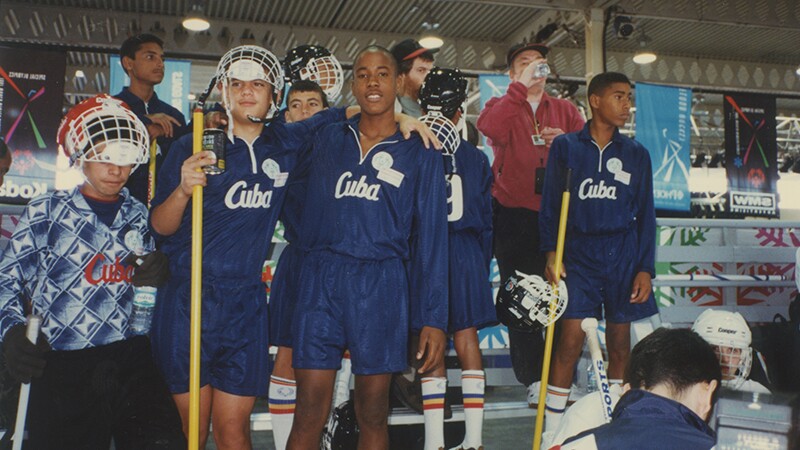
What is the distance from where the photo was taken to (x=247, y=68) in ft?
9.07

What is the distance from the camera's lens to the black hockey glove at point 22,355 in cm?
241

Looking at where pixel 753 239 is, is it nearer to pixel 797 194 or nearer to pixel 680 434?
pixel 680 434

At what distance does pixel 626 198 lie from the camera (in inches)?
155

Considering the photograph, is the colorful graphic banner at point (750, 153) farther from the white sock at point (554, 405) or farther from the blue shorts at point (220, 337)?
the blue shorts at point (220, 337)

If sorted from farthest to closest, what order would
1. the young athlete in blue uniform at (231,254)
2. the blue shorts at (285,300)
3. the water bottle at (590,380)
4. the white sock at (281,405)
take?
the water bottle at (590,380) < the white sock at (281,405) < the blue shorts at (285,300) < the young athlete in blue uniform at (231,254)

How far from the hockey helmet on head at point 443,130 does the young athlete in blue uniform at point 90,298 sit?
1237mm

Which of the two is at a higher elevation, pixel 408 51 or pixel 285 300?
pixel 408 51

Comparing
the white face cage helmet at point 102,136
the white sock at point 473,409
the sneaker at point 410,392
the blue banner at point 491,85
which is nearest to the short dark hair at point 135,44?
the white face cage helmet at point 102,136

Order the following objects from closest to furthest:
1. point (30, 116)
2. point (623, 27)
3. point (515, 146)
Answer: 1. point (515, 146)
2. point (30, 116)
3. point (623, 27)

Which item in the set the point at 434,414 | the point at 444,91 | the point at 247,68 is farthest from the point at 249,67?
the point at 434,414

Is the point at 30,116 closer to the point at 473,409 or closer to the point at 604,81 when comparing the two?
the point at 604,81

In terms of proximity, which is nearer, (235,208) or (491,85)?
(235,208)

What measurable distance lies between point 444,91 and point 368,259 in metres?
1.24

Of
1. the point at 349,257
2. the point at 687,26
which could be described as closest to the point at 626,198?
the point at 349,257
